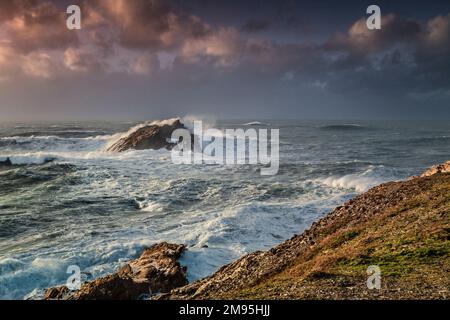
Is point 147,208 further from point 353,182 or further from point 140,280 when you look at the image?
point 353,182

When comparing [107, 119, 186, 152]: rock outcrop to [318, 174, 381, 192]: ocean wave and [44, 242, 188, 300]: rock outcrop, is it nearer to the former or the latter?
[318, 174, 381, 192]: ocean wave

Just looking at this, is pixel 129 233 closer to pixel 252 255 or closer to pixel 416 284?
pixel 252 255

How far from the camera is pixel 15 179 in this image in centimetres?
4094

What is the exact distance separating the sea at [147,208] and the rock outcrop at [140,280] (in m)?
0.85

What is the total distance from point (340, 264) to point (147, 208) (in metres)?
17.8

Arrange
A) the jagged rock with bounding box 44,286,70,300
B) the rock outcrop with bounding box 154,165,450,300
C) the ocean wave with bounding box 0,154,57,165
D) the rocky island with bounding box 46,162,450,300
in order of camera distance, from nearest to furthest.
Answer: the rock outcrop with bounding box 154,165,450,300 < the rocky island with bounding box 46,162,450,300 < the jagged rock with bounding box 44,286,70,300 < the ocean wave with bounding box 0,154,57,165

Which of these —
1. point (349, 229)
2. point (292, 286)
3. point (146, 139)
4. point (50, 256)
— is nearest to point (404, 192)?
point (349, 229)

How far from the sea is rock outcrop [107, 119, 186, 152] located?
8.89 meters

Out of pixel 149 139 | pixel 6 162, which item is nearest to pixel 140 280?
pixel 6 162

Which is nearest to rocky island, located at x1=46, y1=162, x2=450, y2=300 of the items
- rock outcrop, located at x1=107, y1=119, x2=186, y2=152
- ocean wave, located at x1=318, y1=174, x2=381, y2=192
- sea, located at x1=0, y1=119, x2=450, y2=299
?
sea, located at x1=0, y1=119, x2=450, y2=299

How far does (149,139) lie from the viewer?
2478 inches

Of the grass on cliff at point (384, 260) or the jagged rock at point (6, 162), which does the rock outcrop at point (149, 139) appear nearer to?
the jagged rock at point (6, 162)

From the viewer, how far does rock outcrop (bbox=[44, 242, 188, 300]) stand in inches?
567
